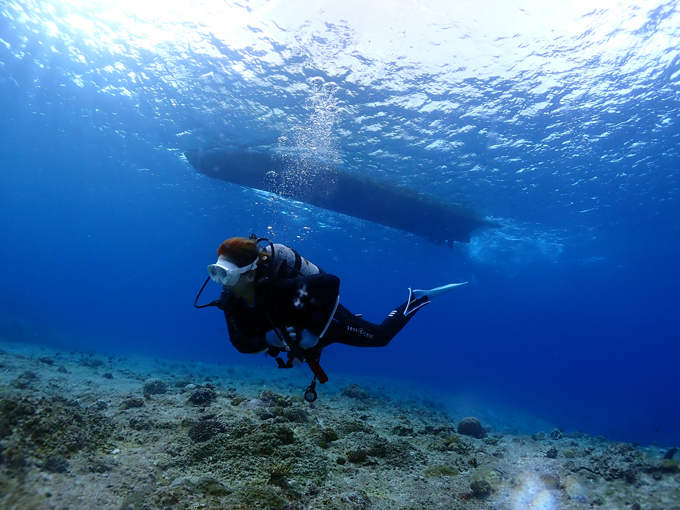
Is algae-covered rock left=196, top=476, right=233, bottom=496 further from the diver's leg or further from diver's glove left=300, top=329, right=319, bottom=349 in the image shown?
the diver's leg

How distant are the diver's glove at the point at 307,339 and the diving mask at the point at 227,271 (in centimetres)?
86

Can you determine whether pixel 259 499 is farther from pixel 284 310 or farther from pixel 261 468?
pixel 284 310

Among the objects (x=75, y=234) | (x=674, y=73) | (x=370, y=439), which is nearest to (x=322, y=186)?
(x=674, y=73)

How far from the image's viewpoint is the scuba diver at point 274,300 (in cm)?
321

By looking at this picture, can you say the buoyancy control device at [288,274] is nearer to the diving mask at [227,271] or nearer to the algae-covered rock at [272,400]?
the diving mask at [227,271]

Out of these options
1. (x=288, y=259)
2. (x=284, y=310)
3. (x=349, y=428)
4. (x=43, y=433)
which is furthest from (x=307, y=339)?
(x=349, y=428)

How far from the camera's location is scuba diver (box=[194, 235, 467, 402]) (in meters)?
3.21

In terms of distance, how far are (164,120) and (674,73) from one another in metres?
25.6

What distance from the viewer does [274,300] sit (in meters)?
3.19

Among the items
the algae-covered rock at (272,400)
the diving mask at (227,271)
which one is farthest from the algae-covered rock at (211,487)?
the algae-covered rock at (272,400)

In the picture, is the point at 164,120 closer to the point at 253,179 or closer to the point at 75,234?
the point at 253,179

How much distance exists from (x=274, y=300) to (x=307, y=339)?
57 centimetres

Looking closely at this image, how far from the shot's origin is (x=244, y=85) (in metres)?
15.9

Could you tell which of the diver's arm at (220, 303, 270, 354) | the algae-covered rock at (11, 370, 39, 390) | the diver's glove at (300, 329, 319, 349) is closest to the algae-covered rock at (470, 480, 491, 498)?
the diver's glove at (300, 329, 319, 349)
